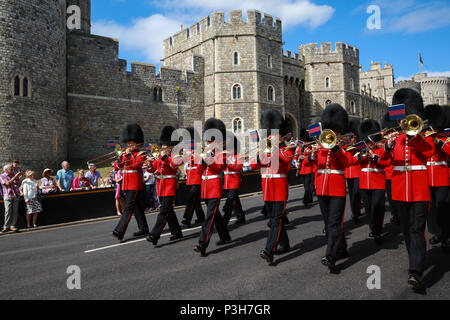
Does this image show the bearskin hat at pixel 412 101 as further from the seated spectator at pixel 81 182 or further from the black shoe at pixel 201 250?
the seated spectator at pixel 81 182

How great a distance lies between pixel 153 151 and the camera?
7086 millimetres

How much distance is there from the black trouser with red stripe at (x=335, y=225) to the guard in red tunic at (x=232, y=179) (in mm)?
1831

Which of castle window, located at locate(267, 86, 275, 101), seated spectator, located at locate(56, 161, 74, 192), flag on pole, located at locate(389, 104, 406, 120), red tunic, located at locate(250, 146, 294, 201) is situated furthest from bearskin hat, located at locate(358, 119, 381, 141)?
castle window, located at locate(267, 86, 275, 101)

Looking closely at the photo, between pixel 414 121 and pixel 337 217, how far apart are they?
61.7 inches

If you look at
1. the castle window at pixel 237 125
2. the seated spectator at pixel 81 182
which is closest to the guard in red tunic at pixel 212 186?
the seated spectator at pixel 81 182

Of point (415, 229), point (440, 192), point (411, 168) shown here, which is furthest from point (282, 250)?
point (440, 192)

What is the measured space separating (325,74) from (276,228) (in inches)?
1283

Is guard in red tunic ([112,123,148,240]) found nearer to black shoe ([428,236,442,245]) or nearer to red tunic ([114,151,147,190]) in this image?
red tunic ([114,151,147,190])

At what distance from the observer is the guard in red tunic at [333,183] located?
4.70m

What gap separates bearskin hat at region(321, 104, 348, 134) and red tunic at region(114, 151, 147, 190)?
11.7ft

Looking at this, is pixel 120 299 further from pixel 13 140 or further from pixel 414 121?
pixel 13 140

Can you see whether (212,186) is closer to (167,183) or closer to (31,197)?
(167,183)

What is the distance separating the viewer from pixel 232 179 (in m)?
8.34

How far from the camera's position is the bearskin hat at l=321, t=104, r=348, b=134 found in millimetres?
5500
